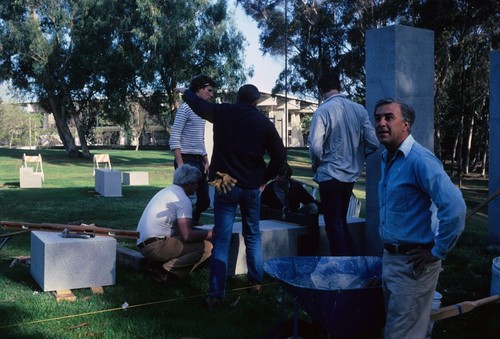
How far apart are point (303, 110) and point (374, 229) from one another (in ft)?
217

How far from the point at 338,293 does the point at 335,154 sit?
8.74ft

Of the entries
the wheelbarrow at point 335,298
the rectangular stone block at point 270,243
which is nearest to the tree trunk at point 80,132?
the rectangular stone block at point 270,243

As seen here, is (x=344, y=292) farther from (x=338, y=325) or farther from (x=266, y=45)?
(x=266, y=45)

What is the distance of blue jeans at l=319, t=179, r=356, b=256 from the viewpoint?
5.61m

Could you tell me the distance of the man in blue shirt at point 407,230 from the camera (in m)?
2.97

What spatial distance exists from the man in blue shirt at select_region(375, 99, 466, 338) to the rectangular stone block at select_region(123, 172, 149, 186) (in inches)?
665

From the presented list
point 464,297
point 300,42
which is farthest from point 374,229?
point 300,42

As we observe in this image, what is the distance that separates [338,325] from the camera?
3211mm

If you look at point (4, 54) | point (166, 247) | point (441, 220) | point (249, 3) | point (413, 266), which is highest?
point (249, 3)

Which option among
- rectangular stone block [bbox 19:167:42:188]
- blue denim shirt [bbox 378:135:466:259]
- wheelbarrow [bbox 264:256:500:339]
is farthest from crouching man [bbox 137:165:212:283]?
rectangular stone block [bbox 19:167:42:188]

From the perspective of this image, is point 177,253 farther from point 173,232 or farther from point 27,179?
point 27,179

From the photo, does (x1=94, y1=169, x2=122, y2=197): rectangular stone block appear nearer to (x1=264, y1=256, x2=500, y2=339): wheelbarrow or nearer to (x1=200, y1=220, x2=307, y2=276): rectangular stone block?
(x1=200, y1=220, x2=307, y2=276): rectangular stone block

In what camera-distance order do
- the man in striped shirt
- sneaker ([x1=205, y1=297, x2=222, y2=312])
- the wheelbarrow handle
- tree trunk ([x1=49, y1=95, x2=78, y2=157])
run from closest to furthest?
the wheelbarrow handle
sneaker ([x1=205, y1=297, x2=222, y2=312])
the man in striped shirt
tree trunk ([x1=49, y1=95, x2=78, y2=157])

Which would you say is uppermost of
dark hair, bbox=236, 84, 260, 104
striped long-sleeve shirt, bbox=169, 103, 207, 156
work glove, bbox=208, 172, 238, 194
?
dark hair, bbox=236, 84, 260, 104
